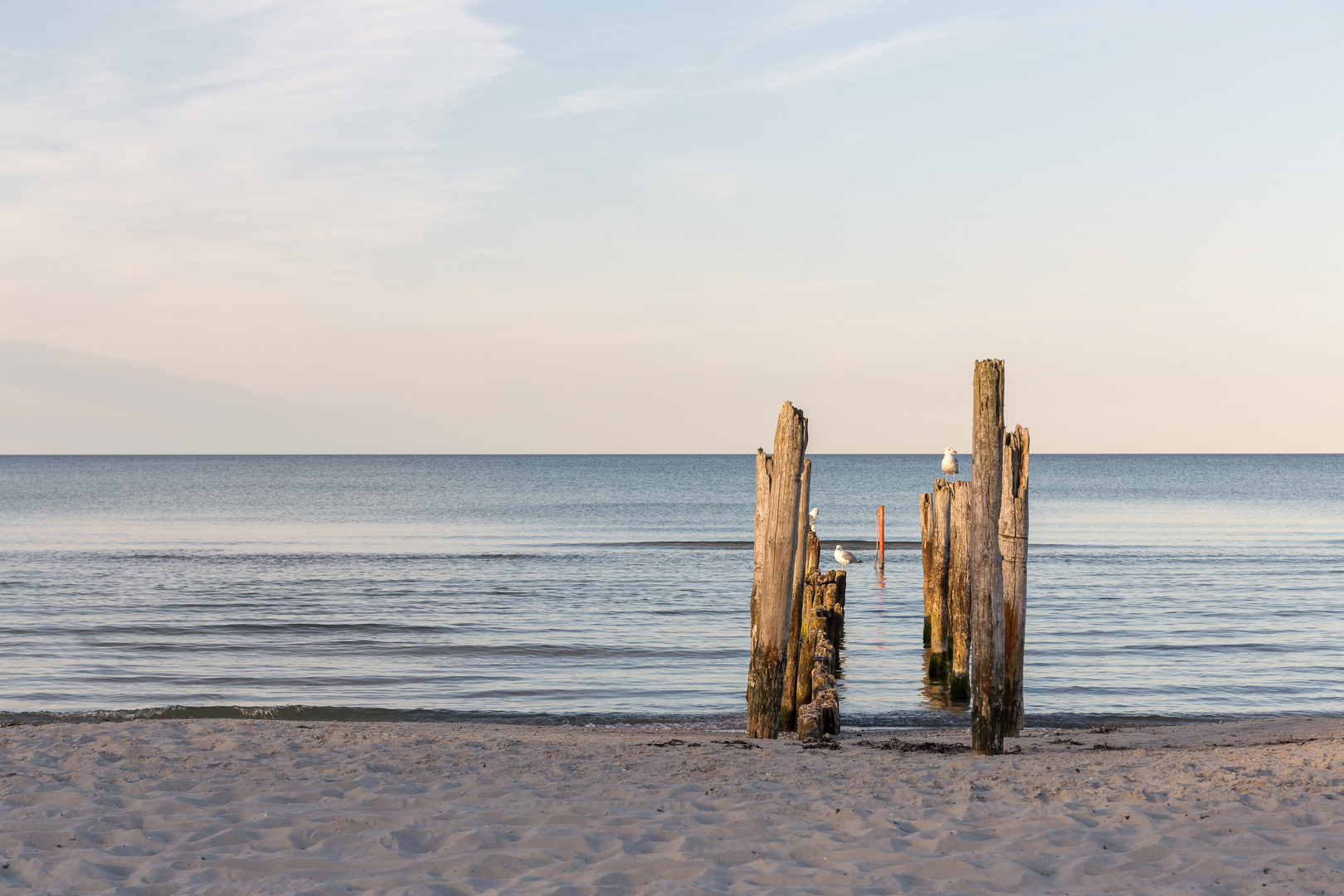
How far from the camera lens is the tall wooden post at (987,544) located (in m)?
8.05

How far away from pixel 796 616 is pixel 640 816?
5333mm

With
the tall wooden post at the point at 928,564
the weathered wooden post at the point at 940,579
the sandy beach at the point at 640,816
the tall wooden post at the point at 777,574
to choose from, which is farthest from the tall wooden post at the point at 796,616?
the tall wooden post at the point at 928,564

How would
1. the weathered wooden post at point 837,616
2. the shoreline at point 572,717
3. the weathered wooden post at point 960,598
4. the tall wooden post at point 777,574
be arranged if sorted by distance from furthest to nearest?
the weathered wooden post at point 837,616 → the weathered wooden post at point 960,598 → the shoreline at point 572,717 → the tall wooden post at point 777,574

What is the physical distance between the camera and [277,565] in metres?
28.0

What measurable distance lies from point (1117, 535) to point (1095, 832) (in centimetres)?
3398

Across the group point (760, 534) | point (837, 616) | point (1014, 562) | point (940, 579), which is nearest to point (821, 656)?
point (760, 534)

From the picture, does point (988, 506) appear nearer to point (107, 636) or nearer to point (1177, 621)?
point (1177, 621)

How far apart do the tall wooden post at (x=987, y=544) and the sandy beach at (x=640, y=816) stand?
54cm

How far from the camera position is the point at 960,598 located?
1373cm

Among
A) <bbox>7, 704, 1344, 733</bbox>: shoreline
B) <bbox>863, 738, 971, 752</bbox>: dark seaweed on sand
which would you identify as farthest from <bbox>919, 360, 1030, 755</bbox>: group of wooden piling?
<bbox>7, 704, 1344, 733</bbox>: shoreline

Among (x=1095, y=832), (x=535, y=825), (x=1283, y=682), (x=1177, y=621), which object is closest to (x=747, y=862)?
(x=535, y=825)

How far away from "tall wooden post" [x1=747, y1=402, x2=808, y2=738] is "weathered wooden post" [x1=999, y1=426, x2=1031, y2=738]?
174 centimetres

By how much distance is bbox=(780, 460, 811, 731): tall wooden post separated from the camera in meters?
9.80

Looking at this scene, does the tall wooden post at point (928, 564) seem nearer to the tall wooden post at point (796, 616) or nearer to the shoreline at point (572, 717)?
the shoreline at point (572, 717)
